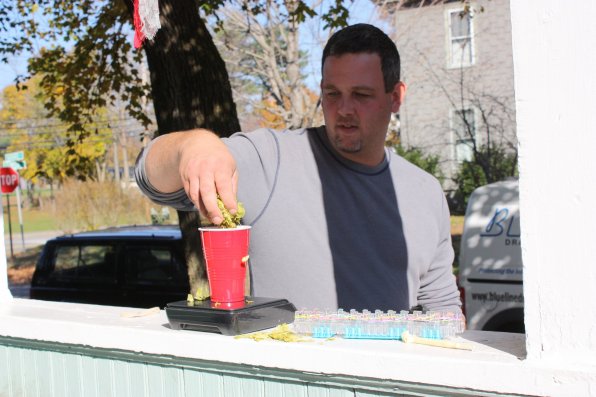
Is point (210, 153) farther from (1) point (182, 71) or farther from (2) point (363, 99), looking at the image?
(1) point (182, 71)

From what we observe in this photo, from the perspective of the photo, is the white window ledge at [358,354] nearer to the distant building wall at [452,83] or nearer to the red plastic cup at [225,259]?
the red plastic cup at [225,259]

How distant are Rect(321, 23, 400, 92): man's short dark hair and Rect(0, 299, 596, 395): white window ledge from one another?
42.8 inches

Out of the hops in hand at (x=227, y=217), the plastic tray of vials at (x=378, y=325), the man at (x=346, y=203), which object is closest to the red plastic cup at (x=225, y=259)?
the hops in hand at (x=227, y=217)

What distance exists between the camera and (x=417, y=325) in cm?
165

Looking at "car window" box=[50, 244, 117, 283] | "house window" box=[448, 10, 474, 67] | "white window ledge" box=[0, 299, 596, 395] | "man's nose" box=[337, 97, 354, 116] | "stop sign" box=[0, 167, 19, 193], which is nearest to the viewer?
"white window ledge" box=[0, 299, 596, 395]

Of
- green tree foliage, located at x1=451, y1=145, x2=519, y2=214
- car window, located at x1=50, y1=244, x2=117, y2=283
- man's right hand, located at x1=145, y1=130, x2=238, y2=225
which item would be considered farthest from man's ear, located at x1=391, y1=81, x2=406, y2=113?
green tree foliage, located at x1=451, y1=145, x2=519, y2=214

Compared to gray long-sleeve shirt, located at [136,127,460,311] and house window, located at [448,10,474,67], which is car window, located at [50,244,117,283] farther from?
house window, located at [448,10,474,67]

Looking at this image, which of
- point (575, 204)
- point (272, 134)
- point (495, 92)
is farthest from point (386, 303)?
point (495, 92)

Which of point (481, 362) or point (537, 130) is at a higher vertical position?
point (537, 130)

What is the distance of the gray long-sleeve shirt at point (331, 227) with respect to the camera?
7.57ft

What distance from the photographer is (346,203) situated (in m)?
2.47

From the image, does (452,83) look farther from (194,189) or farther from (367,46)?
(194,189)

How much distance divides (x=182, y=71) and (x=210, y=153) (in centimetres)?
333

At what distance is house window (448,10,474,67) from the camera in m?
18.8
